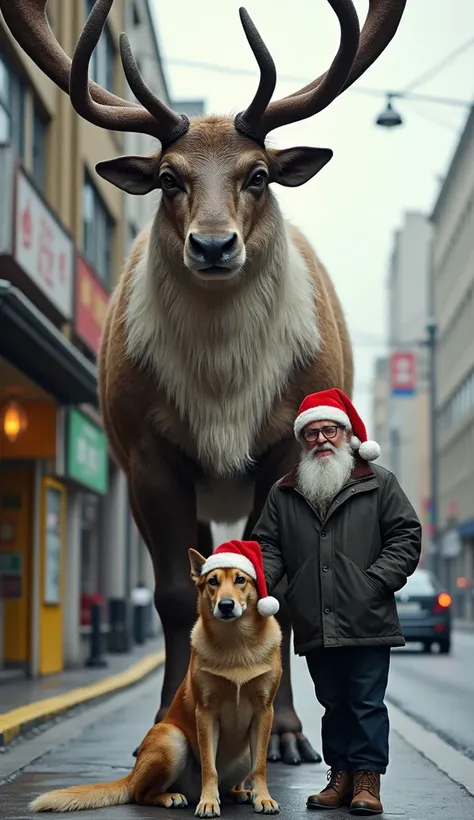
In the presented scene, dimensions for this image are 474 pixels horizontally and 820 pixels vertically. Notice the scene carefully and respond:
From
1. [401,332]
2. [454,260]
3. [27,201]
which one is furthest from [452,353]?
[27,201]

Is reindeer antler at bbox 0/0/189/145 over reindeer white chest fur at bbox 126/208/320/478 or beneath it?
over

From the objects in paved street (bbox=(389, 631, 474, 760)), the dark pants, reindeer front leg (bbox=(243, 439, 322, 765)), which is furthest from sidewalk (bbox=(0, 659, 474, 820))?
paved street (bbox=(389, 631, 474, 760))

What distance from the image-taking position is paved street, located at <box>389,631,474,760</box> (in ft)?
34.5

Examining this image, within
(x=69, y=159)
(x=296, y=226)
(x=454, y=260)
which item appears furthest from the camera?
(x=454, y=260)

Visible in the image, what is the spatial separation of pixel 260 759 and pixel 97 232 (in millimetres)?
19213

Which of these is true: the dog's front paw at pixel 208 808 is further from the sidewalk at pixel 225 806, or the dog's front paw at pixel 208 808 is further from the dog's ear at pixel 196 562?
the dog's ear at pixel 196 562

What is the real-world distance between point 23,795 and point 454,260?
59.8m

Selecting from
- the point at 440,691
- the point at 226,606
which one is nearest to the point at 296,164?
the point at 226,606

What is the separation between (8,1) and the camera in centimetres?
738

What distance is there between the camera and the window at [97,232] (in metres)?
22.8

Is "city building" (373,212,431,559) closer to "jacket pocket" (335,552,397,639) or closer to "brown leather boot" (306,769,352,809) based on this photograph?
"brown leather boot" (306,769,352,809)

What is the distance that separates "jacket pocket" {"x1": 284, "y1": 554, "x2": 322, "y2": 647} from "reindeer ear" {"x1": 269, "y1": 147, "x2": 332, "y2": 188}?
2.07 m

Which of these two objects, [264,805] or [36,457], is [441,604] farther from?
[264,805]

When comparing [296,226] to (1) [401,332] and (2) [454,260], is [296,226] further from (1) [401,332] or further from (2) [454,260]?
(1) [401,332]
